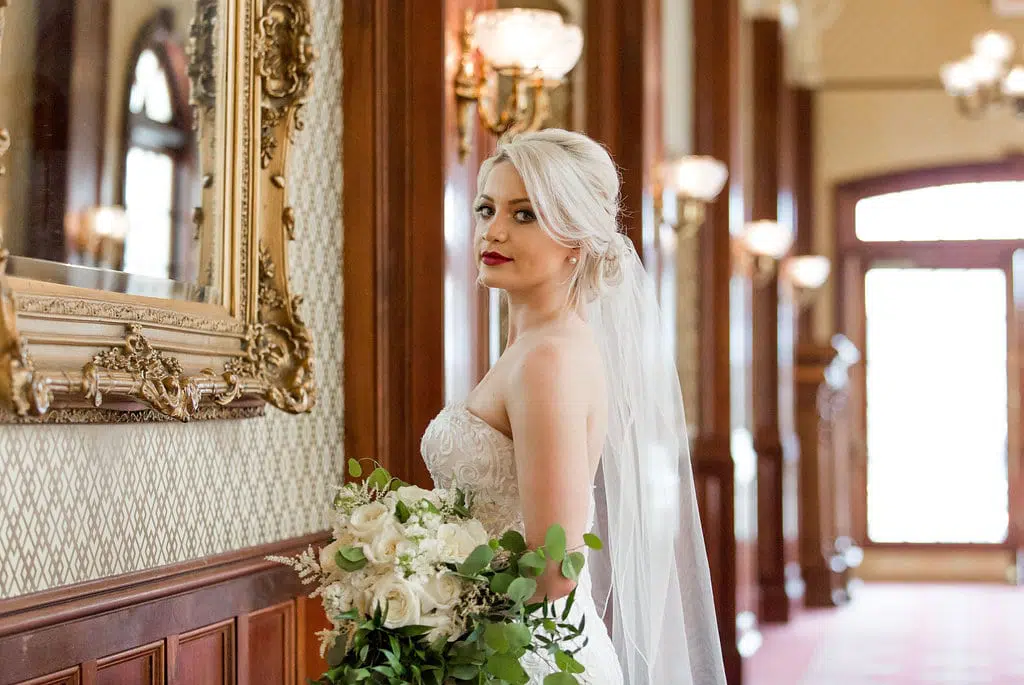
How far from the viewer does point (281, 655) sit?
349 cm

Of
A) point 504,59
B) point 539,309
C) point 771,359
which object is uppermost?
point 504,59

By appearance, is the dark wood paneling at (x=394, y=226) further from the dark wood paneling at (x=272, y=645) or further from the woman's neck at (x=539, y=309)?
the woman's neck at (x=539, y=309)

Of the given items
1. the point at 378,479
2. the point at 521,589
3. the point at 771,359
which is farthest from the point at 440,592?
the point at 771,359

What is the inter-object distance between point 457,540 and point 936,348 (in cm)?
1127

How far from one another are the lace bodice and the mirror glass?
676 millimetres

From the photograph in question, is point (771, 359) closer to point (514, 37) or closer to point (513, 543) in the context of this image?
point (514, 37)

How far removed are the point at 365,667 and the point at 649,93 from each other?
445 cm

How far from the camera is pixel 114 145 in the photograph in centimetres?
271

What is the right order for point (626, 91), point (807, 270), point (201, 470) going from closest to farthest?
point (201, 470), point (626, 91), point (807, 270)

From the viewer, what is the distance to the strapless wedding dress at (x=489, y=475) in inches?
106

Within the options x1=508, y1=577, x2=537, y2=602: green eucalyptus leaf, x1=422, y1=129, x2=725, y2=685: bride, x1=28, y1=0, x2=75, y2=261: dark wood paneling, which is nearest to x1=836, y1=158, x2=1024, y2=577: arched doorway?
x1=422, y1=129, x2=725, y2=685: bride

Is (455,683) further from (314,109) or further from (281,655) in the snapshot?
(314,109)

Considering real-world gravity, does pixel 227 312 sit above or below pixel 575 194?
below

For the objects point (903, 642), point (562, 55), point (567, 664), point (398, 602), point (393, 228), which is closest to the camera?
point (398, 602)
